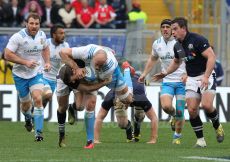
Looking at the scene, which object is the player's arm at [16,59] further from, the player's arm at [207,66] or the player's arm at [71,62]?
the player's arm at [207,66]

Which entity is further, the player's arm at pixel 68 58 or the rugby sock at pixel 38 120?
the rugby sock at pixel 38 120

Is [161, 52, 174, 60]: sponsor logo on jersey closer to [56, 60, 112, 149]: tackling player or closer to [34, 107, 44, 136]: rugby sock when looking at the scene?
[34, 107, 44, 136]: rugby sock

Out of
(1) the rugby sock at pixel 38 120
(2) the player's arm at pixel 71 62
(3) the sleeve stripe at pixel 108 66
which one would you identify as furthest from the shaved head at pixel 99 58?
(1) the rugby sock at pixel 38 120

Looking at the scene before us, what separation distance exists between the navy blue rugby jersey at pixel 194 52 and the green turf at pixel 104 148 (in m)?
1.36

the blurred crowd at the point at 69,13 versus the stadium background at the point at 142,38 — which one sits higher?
the blurred crowd at the point at 69,13

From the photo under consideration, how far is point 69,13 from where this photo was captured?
28.8 meters

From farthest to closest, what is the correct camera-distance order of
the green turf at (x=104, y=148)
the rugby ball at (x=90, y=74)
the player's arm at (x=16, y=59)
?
the player's arm at (x=16, y=59) < the rugby ball at (x=90, y=74) < the green turf at (x=104, y=148)

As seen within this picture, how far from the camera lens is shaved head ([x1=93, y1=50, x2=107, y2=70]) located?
47.6 feet

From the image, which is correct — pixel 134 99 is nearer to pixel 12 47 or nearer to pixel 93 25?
pixel 12 47

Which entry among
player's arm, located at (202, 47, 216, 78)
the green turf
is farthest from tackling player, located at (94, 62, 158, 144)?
player's arm, located at (202, 47, 216, 78)

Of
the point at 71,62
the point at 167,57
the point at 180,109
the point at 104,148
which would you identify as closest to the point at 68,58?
the point at 71,62

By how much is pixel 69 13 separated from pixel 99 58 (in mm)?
14453

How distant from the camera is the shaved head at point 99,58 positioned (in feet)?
47.6

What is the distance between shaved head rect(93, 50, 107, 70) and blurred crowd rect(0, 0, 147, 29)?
13.9m
